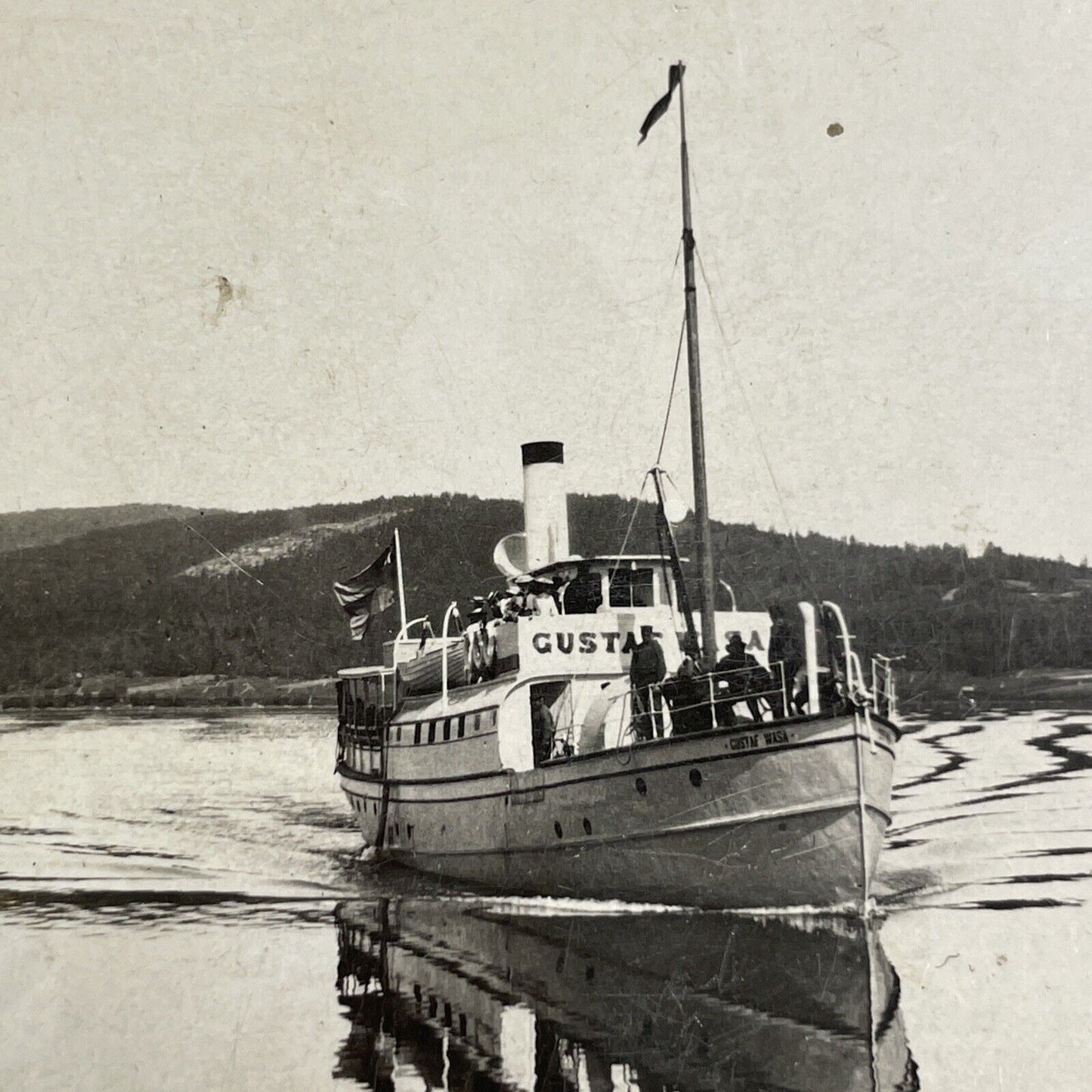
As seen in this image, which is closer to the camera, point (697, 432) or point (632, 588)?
point (697, 432)

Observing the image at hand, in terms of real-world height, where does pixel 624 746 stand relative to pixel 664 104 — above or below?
below

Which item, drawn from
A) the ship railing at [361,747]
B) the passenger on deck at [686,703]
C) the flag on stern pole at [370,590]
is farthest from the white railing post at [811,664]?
the ship railing at [361,747]

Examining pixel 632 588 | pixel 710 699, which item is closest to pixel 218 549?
pixel 632 588

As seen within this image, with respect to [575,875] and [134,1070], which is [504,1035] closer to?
[134,1070]

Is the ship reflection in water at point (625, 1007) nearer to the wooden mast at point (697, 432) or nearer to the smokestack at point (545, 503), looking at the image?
the wooden mast at point (697, 432)

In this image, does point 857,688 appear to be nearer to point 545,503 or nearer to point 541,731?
point 541,731

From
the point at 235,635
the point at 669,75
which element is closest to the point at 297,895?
the point at 669,75
